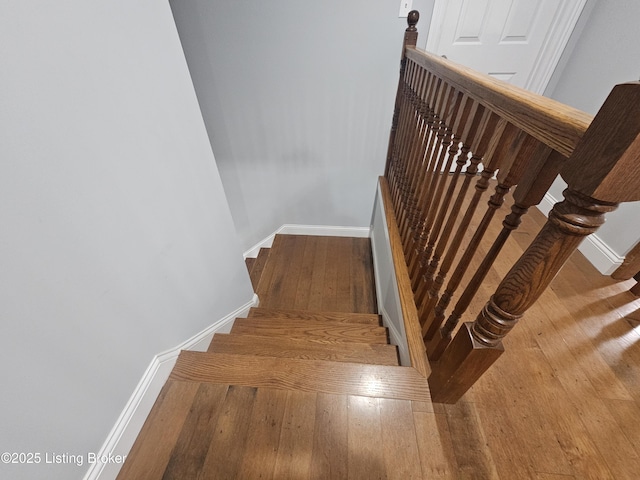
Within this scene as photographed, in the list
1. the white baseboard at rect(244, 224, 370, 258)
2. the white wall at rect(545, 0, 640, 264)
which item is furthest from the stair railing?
the white baseboard at rect(244, 224, 370, 258)

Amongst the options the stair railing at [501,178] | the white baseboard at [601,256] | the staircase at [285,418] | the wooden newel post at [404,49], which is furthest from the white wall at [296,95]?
the staircase at [285,418]

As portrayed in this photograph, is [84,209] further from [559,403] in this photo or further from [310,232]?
[310,232]

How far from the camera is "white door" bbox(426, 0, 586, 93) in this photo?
186 cm

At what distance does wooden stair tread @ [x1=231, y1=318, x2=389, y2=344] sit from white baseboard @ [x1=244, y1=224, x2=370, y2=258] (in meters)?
1.24

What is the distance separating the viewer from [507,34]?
199 cm

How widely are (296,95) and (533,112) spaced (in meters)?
1.85

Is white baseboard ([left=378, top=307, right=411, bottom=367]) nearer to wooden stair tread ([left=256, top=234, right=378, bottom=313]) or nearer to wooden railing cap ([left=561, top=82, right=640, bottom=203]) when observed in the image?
wooden stair tread ([left=256, top=234, right=378, bottom=313])

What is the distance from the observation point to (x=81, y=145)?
2.04 ft

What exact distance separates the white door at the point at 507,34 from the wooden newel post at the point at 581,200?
6.76 ft

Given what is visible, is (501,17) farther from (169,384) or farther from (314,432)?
(169,384)

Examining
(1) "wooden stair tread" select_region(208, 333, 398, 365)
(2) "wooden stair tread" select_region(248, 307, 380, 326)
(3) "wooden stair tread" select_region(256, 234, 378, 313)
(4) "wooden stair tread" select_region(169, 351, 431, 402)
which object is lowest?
(3) "wooden stair tread" select_region(256, 234, 378, 313)

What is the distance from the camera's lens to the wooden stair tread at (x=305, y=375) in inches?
37.5

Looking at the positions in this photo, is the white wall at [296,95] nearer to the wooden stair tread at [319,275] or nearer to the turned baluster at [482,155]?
the wooden stair tread at [319,275]

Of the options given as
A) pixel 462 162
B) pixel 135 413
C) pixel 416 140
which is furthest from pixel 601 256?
pixel 135 413
